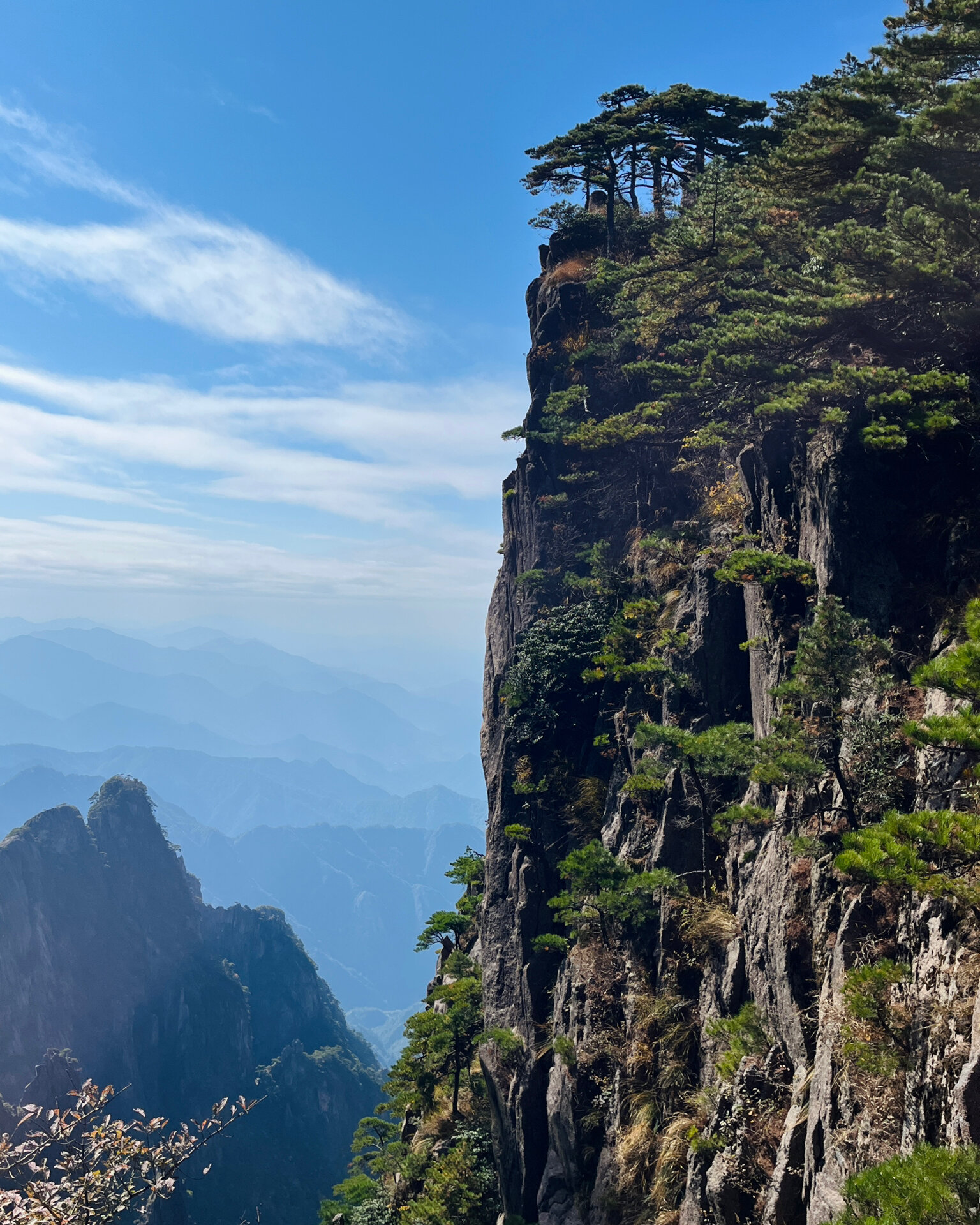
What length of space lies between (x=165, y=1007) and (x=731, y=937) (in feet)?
477

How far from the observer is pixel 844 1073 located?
942cm

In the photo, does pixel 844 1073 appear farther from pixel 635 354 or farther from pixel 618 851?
pixel 635 354

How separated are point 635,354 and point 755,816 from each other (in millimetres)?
21138

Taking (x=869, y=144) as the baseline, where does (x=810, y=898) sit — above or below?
below

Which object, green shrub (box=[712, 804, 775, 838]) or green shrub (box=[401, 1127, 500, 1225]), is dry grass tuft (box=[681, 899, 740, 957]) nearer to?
green shrub (box=[712, 804, 775, 838])

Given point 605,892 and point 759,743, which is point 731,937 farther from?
point 759,743

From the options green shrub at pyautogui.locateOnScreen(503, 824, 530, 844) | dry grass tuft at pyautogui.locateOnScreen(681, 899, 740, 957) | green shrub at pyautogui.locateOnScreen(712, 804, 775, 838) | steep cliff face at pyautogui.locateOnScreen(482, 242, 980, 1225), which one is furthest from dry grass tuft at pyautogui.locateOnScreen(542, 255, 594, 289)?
dry grass tuft at pyautogui.locateOnScreen(681, 899, 740, 957)

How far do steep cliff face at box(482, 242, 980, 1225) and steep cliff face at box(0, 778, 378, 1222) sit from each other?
10192cm

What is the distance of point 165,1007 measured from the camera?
13188cm

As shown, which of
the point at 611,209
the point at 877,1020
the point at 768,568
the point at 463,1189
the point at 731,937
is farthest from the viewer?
the point at 611,209

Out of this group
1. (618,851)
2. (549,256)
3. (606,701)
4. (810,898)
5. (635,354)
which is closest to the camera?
(810,898)

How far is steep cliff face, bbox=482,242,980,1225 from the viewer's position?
30.9 feet

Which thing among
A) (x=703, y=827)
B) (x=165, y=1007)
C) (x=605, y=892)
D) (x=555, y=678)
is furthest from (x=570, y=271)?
(x=165, y=1007)

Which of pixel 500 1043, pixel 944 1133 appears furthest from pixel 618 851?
pixel 944 1133
